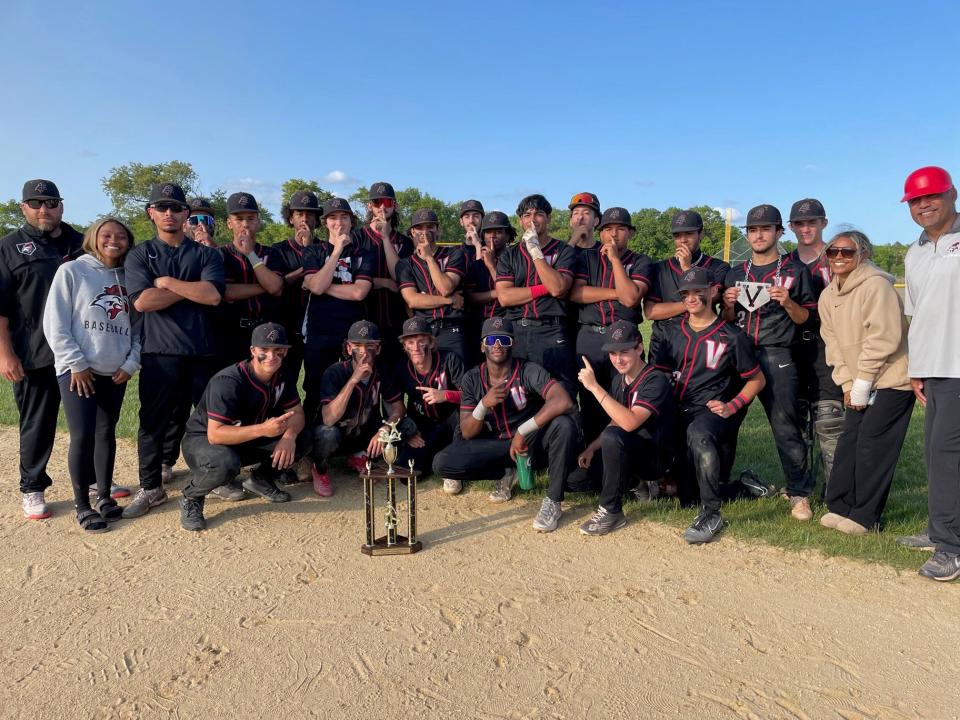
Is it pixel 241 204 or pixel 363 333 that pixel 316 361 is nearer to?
pixel 363 333

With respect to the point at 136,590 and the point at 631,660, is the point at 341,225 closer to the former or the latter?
the point at 136,590

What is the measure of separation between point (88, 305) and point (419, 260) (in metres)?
2.98

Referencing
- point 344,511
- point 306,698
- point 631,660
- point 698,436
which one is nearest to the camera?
point 306,698

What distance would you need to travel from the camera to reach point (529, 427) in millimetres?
5828

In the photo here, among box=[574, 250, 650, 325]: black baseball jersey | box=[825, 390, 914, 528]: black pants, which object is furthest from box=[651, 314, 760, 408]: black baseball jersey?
box=[825, 390, 914, 528]: black pants

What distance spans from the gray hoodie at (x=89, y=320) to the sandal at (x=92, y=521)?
1161mm

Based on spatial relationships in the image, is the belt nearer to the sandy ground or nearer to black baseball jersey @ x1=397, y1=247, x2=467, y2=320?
black baseball jersey @ x1=397, y1=247, x2=467, y2=320

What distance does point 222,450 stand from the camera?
5711mm

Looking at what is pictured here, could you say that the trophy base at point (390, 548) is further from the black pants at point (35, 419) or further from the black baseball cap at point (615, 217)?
the black baseball cap at point (615, 217)

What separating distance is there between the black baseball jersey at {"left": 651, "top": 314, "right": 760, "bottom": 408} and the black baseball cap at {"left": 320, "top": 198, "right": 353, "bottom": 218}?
3.48 meters

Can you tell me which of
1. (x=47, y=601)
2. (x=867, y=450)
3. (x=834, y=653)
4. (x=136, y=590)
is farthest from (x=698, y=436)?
(x=47, y=601)

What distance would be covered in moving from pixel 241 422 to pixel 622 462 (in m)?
3.20

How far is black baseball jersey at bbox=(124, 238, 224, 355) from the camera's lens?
18.9ft

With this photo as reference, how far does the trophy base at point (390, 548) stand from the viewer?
5.13 metres
